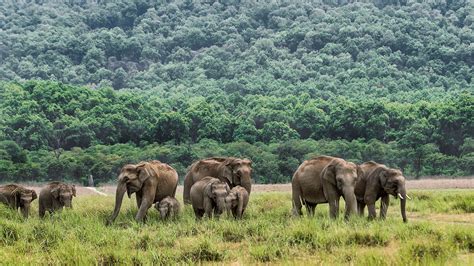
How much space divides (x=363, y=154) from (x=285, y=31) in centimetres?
8634

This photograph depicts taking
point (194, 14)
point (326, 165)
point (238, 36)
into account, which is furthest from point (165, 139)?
point (194, 14)

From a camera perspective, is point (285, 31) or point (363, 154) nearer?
point (363, 154)

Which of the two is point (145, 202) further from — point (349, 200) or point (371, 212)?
point (371, 212)

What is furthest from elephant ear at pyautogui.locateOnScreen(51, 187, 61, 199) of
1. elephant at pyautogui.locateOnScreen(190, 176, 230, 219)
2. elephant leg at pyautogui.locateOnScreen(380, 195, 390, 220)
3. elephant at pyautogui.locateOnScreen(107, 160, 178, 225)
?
elephant leg at pyautogui.locateOnScreen(380, 195, 390, 220)

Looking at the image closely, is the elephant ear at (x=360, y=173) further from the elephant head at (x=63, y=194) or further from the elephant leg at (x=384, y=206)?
the elephant head at (x=63, y=194)

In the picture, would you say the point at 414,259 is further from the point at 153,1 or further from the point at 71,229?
the point at 153,1

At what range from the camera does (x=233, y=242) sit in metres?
13.7

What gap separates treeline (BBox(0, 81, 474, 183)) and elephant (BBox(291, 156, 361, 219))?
34259mm

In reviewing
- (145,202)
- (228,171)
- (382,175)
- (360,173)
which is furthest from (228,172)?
(382,175)

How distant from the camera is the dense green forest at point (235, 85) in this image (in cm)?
5637

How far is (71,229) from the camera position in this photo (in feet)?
47.6

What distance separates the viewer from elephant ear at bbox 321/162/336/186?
16.4 m

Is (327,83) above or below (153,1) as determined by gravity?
below

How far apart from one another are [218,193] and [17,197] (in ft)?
17.8
